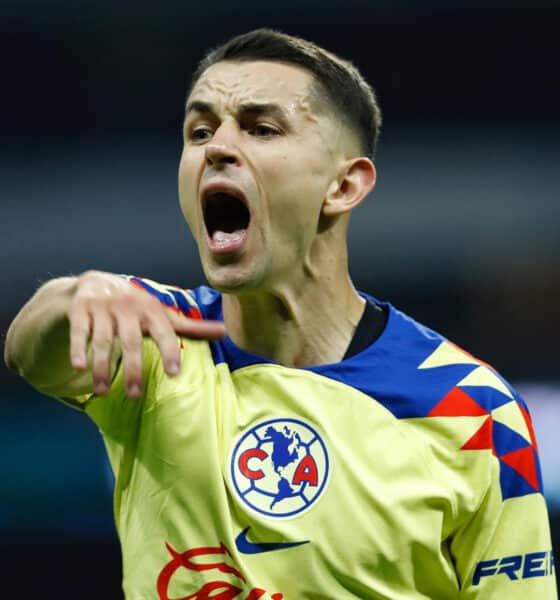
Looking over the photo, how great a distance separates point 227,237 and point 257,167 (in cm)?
12

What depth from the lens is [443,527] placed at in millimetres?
1643

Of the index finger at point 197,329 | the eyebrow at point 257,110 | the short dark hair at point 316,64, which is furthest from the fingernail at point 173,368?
the short dark hair at point 316,64

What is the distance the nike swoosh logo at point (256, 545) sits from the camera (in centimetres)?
156

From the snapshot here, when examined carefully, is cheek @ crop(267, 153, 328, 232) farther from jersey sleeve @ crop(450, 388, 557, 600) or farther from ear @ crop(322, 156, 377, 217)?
jersey sleeve @ crop(450, 388, 557, 600)

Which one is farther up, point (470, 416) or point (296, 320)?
point (296, 320)

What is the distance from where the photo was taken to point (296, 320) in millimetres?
1763

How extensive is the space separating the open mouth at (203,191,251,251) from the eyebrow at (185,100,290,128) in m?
0.13

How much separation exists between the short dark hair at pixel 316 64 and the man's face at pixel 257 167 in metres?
0.02

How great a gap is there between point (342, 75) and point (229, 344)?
1.61 feet

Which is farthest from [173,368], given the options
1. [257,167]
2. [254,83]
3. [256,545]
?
[254,83]

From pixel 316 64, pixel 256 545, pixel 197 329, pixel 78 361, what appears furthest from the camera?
pixel 316 64

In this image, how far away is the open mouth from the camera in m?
1.74

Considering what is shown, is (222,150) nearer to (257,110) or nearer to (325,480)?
(257,110)

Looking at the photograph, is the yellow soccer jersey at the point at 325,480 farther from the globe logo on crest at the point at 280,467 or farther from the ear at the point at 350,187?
the ear at the point at 350,187
